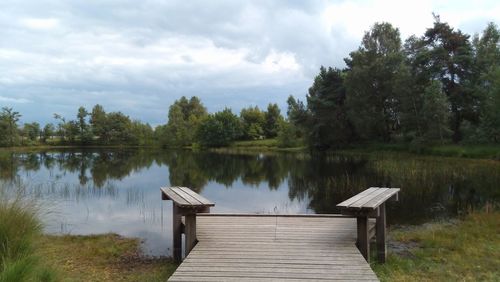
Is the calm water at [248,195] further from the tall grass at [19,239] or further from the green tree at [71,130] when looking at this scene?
the green tree at [71,130]

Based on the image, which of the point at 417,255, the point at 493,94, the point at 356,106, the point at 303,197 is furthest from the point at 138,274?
the point at 356,106

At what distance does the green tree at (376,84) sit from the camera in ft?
139

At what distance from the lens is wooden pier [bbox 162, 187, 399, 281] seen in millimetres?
4984

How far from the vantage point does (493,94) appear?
2908cm

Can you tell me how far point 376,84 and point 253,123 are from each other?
3923 centimetres

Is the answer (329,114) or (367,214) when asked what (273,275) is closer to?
(367,214)

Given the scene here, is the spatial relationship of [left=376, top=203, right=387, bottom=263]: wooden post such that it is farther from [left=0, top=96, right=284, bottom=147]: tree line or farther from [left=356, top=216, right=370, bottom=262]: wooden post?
[left=0, top=96, right=284, bottom=147]: tree line

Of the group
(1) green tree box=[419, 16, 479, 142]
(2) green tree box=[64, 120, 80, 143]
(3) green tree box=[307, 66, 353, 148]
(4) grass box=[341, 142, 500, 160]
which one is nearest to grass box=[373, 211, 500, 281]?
(4) grass box=[341, 142, 500, 160]

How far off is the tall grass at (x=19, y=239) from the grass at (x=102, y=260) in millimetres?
329

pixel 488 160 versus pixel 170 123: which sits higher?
pixel 170 123

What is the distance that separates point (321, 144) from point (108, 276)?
4574cm

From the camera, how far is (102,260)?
7.77 metres

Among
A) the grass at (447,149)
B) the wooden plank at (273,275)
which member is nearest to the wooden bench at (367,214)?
the wooden plank at (273,275)

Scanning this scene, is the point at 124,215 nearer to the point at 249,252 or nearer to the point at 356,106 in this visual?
the point at 249,252
